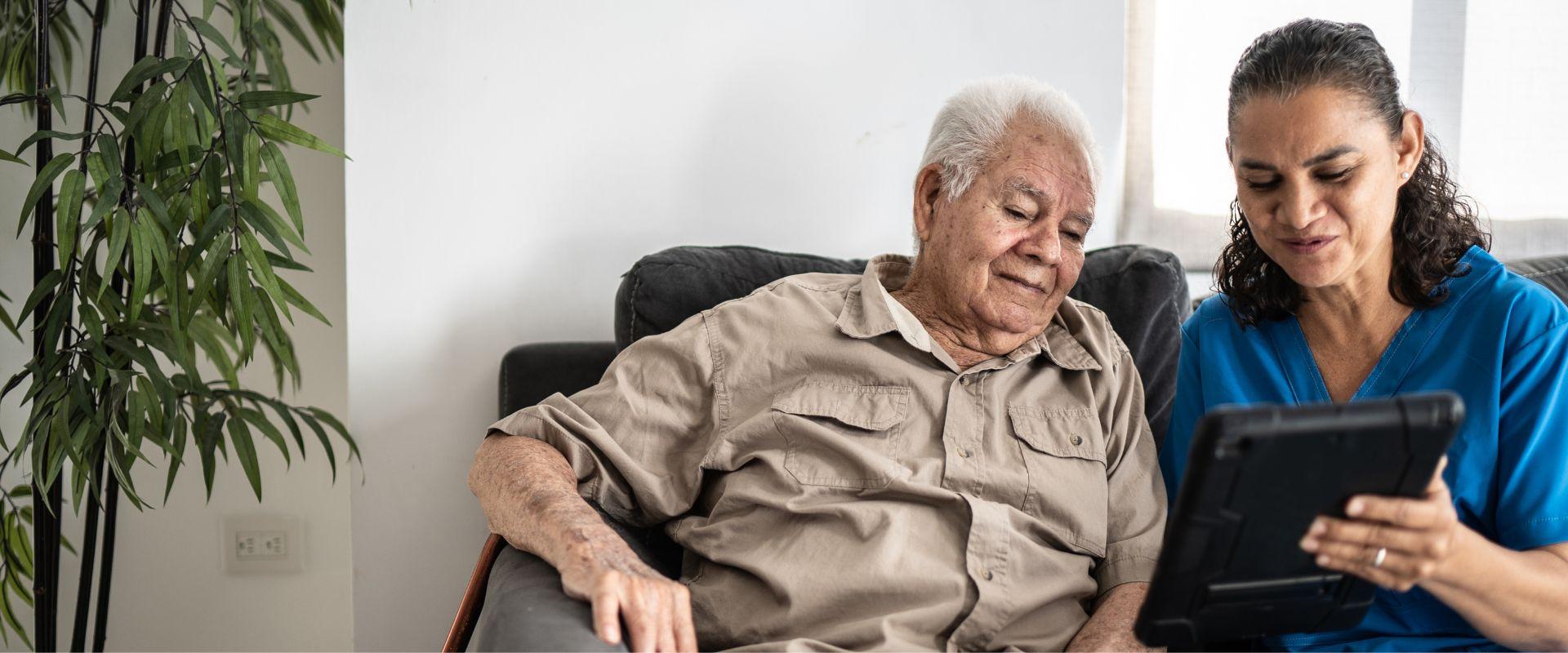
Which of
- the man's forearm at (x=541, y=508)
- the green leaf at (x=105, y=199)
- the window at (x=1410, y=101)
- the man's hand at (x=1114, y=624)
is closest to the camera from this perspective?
the man's forearm at (x=541, y=508)

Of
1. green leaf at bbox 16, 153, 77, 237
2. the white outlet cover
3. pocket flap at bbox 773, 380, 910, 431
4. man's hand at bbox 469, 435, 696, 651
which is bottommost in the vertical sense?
the white outlet cover

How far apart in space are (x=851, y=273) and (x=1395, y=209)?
756mm

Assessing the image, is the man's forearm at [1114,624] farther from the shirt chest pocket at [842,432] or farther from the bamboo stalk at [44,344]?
the bamboo stalk at [44,344]

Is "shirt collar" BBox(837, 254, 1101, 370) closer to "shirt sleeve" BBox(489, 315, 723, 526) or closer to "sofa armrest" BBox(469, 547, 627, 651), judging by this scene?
"shirt sleeve" BBox(489, 315, 723, 526)

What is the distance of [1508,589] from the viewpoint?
3.39ft

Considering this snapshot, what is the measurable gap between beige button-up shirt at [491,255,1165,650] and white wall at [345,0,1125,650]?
42 cm

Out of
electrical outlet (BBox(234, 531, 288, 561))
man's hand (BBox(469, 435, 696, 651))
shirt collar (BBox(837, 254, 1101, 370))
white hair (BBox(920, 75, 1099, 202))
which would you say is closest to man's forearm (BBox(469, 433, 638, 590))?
man's hand (BBox(469, 435, 696, 651))

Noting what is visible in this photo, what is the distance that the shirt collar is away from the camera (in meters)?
1.41

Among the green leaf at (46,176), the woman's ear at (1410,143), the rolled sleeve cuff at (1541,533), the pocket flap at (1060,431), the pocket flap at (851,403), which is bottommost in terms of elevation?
the rolled sleeve cuff at (1541,533)

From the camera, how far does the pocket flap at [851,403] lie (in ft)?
4.48

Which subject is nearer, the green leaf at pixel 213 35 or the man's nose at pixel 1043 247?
Answer: the man's nose at pixel 1043 247

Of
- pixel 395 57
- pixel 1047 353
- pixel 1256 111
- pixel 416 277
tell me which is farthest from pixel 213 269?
pixel 1256 111

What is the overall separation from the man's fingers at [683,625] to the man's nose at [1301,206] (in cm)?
76

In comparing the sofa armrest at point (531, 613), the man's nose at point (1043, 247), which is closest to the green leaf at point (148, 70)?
the sofa armrest at point (531, 613)
